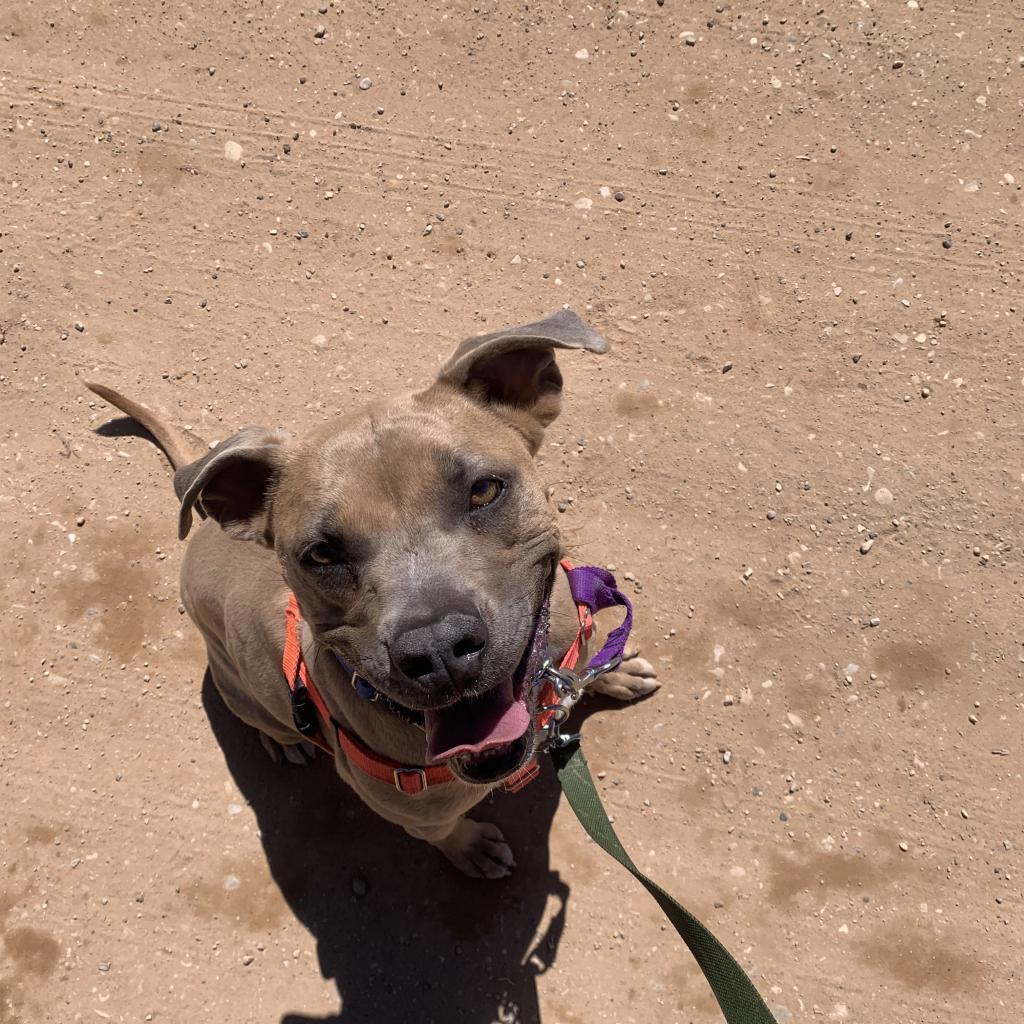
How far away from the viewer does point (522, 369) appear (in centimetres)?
343

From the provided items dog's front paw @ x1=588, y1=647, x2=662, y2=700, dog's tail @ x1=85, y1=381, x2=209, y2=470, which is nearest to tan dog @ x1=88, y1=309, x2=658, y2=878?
dog's front paw @ x1=588, y1=647, x2=662, y2=700

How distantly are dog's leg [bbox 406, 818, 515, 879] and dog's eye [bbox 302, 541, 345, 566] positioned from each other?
210cm

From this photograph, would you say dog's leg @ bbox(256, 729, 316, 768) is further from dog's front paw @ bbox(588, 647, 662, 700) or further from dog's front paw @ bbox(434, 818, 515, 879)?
dog's front paw @ bbox(588, 647, 662, 700)

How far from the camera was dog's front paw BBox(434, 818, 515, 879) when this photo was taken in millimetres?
4578

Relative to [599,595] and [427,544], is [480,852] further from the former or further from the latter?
[427,544]

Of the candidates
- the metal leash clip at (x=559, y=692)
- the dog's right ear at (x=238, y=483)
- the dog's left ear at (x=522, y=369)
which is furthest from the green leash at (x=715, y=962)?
the dog's right ear at (x=238, y=483)

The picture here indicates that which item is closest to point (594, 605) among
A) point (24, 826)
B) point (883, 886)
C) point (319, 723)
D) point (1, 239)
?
point (319, 723)

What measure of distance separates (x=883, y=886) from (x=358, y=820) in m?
2.93

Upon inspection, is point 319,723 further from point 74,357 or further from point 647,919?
point 74,357

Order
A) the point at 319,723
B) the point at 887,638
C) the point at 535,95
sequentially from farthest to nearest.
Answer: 1. the point at 535,95
2. the point at 887,638
3. the point at 319,723

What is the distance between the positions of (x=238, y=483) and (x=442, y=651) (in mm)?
1315

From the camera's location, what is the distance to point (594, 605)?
13.4ft

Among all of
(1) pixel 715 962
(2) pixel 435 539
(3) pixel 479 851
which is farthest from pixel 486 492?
(3) pixel 479 851

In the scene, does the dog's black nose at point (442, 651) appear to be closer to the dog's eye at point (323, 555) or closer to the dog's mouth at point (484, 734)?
the dog's mouth at point (484, 734)
